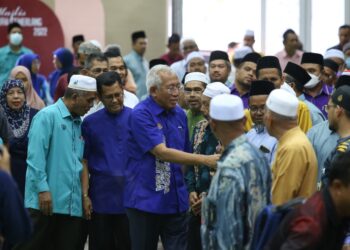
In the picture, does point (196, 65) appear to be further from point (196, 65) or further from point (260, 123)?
point (260, 123)

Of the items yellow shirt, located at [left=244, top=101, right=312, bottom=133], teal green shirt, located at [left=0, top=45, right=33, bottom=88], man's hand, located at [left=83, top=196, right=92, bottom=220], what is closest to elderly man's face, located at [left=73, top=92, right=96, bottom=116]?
man's hand, located at [left=83, top=196, right=92, bottom=220]

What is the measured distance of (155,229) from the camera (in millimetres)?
8234

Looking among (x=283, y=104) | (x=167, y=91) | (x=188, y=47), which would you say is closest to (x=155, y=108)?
(x=167, y=91)

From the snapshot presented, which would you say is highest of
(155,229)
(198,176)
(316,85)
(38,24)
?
(38,24)

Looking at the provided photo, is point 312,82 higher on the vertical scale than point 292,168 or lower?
Answer: higher

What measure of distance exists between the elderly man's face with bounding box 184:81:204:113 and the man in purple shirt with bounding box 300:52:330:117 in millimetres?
1406

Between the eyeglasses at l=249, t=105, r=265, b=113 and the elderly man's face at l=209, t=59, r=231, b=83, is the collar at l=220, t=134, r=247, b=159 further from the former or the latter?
the elderly man's face at l=209, t=59, r=231, b=83

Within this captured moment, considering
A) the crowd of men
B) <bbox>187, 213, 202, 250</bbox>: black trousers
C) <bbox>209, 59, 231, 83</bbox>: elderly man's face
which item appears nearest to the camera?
the crowd of men

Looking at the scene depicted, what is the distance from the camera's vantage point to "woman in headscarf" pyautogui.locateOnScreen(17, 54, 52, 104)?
44.9 ft

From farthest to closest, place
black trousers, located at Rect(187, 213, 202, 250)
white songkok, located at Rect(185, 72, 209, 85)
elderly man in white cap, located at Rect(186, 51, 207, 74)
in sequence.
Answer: elderly man in white cap, located at Rect(186, 51, 207, 74), white songkok, located at Rect(185, 72, 209, 85), black trousers, located at Rect(187, 213, 202, 250)

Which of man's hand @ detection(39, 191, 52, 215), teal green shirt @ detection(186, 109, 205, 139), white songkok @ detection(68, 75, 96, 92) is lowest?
man's hand @ detection(39, 191, 52, 215)

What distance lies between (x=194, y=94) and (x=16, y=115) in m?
1.58

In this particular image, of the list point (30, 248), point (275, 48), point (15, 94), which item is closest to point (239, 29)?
point (275, 48)

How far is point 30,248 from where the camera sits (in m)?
8.64
